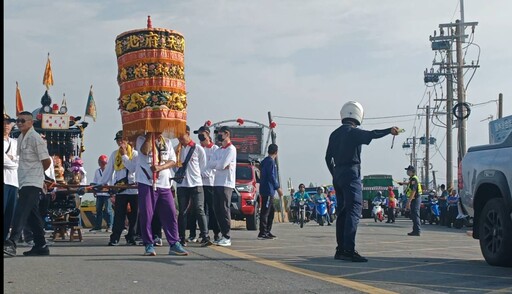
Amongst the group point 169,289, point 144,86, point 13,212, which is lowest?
point 169,289

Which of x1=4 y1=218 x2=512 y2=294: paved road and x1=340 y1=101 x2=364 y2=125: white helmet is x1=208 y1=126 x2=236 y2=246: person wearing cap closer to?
x1=4 y1=218 x2=512 y2=294: paved road

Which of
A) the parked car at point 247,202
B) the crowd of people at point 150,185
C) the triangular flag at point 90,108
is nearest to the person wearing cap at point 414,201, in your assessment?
the parked car at point 247,202

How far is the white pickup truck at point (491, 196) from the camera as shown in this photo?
31.4 ft

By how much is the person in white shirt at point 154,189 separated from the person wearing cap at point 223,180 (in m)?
2.19

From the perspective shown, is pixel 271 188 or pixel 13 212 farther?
pixel 271 188

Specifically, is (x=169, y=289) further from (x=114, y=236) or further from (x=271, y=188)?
(x=271, y=188)

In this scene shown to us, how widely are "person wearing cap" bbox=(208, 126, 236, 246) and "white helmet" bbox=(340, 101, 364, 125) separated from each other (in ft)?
9.31

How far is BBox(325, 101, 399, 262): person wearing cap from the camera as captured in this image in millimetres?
10273

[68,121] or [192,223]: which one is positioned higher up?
[68,121]

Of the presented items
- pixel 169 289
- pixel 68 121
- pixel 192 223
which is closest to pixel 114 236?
pixel 192 223

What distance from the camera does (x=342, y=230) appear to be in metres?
10.6

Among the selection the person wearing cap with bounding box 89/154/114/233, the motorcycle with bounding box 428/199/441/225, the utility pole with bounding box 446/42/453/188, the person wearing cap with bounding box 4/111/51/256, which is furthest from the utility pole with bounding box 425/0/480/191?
the person wearing cap with bounding box 4/111/51/256

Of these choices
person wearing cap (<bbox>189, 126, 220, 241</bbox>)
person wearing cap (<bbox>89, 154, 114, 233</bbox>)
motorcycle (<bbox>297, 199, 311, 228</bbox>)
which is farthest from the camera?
motorcycle (<bbox>297, 199, 311, 228</bbox>)

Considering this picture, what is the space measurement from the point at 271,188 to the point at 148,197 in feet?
16.0
